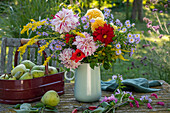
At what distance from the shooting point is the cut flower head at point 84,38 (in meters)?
1.18

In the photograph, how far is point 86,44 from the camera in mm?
1188

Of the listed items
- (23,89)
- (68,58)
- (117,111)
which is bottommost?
(117,111)

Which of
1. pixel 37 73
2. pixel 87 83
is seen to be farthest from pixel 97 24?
pixel 37 73

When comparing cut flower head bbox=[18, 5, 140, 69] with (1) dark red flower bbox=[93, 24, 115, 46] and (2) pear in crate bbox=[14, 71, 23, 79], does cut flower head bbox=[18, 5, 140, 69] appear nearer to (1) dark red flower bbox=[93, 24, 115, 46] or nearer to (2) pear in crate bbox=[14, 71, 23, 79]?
(1) dark red flower bbox=[93, 24, 115, 46]

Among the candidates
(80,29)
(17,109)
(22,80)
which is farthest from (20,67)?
(80,29)

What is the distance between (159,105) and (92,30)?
570 millimetres

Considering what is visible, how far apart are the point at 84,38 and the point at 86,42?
0.07ft

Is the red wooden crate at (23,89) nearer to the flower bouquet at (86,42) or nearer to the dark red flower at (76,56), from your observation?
the flower bouquet at (86,42)

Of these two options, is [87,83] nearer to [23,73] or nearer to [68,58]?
[68,58]

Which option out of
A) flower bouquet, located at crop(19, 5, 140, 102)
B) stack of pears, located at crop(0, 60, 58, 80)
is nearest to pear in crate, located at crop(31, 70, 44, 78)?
stack of pears, located at crop(0, 60, 58, 80)

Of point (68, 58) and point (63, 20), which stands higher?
point (63, 20)

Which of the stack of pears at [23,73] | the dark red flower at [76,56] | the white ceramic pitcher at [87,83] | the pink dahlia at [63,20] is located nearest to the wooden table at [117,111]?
the white ceramic pitcher at [87,83]

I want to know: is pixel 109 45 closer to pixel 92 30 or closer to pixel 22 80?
pixel 92 30

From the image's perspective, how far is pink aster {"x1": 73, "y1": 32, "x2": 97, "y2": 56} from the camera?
1175mm
